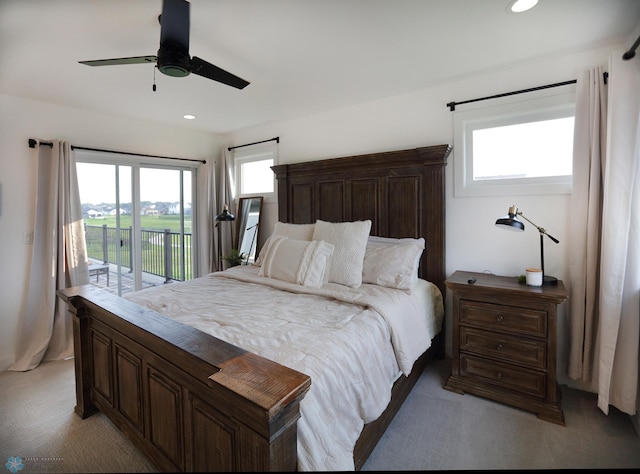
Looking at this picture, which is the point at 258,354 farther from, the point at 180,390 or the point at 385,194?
the point at 385,194

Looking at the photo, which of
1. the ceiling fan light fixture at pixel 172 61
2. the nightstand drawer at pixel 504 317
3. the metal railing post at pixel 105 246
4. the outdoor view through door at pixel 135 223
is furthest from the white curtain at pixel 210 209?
the nightstand drawer at pixel 504 317

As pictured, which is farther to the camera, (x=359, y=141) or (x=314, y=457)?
(x=359, y=141)

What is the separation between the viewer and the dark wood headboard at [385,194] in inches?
108

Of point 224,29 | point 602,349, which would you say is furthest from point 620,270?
point 224,29

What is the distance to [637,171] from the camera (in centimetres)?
179

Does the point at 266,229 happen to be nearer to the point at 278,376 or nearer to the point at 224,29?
the point at 224,29

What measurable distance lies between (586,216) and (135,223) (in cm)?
446

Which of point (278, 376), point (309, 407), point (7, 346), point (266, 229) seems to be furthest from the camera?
point (266, 229)

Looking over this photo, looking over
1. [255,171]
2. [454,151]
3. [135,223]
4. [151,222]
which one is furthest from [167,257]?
[454,151]

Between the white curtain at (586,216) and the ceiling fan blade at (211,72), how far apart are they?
7.75 feet

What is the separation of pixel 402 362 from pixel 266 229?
275cm

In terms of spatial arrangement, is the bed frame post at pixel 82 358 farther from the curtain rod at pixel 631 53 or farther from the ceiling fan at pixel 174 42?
the curtain rod at pixel 631 53

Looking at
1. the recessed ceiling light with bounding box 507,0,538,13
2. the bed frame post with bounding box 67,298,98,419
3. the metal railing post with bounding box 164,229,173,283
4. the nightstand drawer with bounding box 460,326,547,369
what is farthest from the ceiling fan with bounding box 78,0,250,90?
the metal railing post with bounding box 164,229,173,283

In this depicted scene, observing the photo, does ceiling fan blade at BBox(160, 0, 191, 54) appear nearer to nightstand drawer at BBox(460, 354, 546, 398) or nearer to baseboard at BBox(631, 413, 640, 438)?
nightstand drawer at BBox(460, 354, 546, 398)
